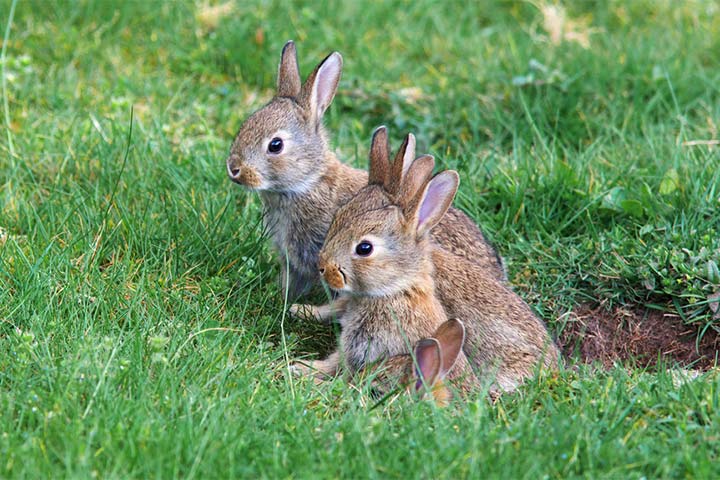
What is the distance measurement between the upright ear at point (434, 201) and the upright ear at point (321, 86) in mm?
1051

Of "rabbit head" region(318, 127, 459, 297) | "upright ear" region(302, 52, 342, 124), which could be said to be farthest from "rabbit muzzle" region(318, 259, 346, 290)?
"upright ear" region(302, 52, 342, 124)

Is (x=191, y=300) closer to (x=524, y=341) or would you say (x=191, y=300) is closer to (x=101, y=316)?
(x=101, y=316)

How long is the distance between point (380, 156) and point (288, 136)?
688 mm

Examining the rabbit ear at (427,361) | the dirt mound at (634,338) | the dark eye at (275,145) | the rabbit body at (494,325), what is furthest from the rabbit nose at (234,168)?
the dirt mound at (634,338)

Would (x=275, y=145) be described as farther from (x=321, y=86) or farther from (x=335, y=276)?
(x=335, y=276)

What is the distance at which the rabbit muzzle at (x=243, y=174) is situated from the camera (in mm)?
5141

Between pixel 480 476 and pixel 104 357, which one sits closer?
pixel 480 476

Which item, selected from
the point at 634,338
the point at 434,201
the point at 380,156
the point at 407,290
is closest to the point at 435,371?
the point at 407,290

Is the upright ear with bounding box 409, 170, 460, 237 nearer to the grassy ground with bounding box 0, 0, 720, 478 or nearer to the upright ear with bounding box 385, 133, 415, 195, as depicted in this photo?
the upright ear with bounding box 385, 133, 415, 195

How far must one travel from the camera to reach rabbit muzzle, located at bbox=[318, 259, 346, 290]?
15.1ft

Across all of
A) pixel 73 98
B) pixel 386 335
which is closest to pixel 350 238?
pixel 386 335

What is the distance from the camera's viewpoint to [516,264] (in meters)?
5.55

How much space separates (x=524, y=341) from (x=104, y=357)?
1.93 m

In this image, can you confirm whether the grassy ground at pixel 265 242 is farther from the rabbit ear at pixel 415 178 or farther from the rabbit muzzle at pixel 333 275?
the rabbit ear at pixel 415 178
